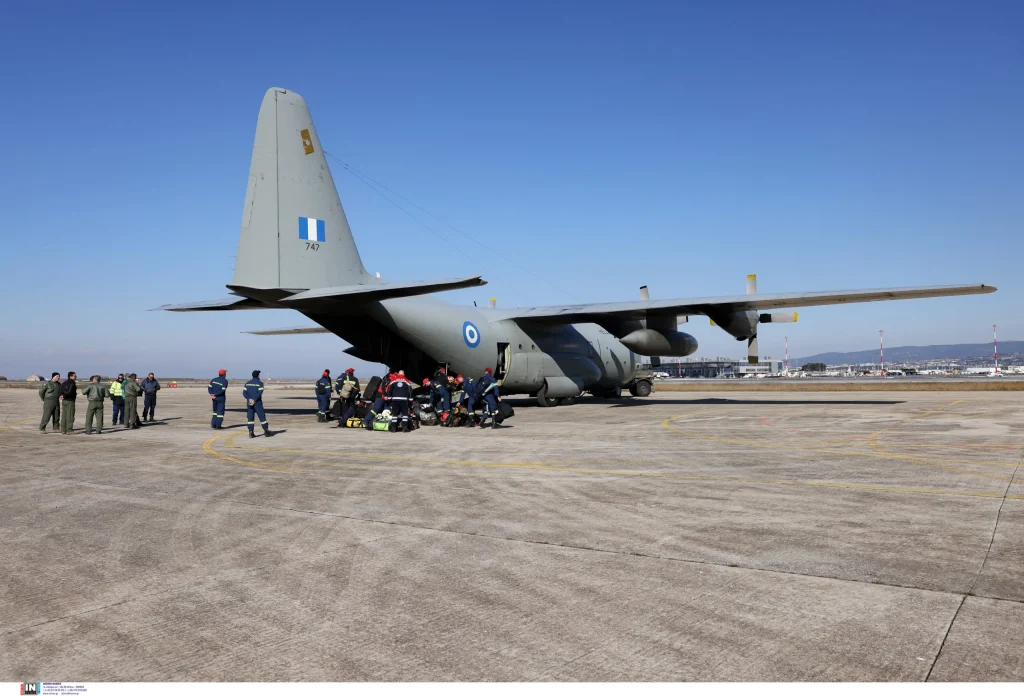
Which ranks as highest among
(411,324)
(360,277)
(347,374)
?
(360,277)

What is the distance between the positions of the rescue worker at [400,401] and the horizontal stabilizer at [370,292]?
219 cm

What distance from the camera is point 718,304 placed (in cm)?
2394

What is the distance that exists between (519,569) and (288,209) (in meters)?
14.9

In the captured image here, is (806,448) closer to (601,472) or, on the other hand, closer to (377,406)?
(601,472)

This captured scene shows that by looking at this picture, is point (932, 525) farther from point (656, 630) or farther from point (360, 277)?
point (360, 277)

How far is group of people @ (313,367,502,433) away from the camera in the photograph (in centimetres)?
1812

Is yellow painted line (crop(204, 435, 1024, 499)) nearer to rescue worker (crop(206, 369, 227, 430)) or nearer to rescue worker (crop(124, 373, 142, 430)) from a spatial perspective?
rescue worker (crop(206, 369, 227, 430))

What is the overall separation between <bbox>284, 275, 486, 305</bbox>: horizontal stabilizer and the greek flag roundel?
4.72m

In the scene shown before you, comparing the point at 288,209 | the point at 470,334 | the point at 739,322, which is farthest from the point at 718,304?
the point at 288,209

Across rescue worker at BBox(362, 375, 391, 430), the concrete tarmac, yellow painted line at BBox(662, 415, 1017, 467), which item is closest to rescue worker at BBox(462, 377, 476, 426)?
rescue worker at BBox(362, 375, 391, 430)

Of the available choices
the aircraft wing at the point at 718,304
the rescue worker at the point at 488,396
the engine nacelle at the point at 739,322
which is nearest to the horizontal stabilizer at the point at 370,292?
the rescue worker at the point at 488,396
